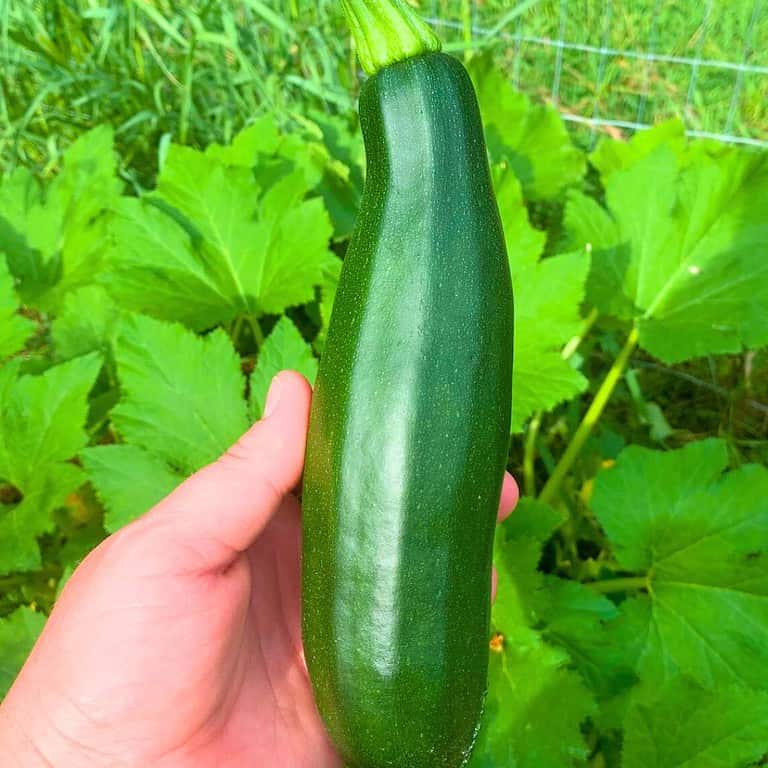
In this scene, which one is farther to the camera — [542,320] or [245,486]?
[542,320]

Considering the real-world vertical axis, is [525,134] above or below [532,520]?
above

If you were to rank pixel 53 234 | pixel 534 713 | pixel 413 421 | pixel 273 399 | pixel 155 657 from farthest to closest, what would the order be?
pixel 53 234, pixel 534 713, pixel 273 399, pixel 155 657, pixel 413 421

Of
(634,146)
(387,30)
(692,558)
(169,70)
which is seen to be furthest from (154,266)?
(634,146)

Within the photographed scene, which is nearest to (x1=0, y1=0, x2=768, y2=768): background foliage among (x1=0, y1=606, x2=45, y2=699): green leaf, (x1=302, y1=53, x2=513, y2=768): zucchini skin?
(x1=0, y1=606, x2=45, y2=699): green leaf

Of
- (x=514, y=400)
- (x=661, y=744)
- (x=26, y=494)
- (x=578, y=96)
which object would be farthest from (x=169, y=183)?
(x=578, y=96)

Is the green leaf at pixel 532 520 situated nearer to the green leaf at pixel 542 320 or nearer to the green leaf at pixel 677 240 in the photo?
the green leaf at pixel 542 320

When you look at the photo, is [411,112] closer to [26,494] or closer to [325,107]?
[26,494]

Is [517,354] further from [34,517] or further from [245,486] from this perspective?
[34,517]

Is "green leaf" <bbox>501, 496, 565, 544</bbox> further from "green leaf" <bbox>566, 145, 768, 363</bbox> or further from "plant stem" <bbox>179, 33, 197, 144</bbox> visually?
"plant stem" <bbox>179, 33, 197, 144</bbox>
